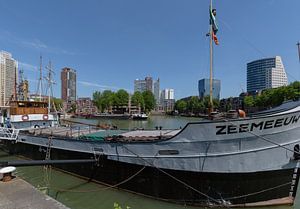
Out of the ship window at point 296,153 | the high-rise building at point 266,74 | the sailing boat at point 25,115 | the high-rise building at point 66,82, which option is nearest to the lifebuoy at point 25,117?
the sailing boat at point 25,115

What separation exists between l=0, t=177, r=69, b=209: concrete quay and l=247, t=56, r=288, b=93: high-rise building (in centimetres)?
6566

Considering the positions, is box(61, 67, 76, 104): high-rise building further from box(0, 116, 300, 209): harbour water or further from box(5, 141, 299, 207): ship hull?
box(5, 141, 299, 207): ship hull

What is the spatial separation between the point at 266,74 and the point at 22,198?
85468 millimetres

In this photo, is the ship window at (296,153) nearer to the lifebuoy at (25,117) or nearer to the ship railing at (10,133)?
the ship railing at (10,133)

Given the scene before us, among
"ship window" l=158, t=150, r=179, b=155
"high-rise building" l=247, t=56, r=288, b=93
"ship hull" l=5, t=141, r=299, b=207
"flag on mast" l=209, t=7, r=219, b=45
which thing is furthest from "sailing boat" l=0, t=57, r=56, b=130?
"high-rise building" l=247, t=56, r=288, b=93

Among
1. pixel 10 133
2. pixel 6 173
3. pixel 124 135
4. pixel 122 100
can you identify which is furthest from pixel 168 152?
pixel 122 100

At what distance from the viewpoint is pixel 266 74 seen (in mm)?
75250

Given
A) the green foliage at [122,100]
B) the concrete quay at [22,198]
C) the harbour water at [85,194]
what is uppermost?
the green foliage at [122,100]

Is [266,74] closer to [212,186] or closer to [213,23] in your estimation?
[213,23]

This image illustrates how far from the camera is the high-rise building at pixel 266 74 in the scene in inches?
2566

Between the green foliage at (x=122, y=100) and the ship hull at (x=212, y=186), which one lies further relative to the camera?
the green foliage at (x=122, y=100)

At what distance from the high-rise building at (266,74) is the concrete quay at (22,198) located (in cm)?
6566

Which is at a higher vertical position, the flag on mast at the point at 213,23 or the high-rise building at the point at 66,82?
the high-rise building at the point at 66,82

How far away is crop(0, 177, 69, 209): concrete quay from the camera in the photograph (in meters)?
4.02
